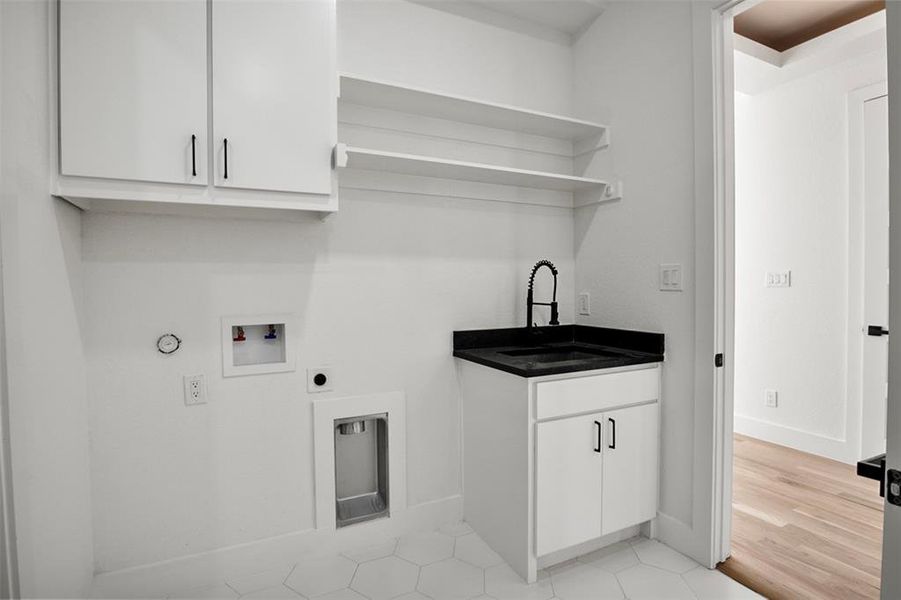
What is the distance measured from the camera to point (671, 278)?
82.7 inches

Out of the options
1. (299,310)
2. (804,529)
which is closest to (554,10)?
(299,310)

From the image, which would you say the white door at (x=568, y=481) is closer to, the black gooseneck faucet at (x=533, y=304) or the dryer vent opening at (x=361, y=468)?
the black gooseneck faucet at (x=533, y=304)

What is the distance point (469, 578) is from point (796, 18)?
3.39 metres

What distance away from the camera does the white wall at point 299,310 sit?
69.4 inches

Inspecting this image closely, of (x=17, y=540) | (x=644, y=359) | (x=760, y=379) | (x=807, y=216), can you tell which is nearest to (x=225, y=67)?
(x=17, y=540)

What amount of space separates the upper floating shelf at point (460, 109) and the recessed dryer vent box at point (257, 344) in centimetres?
99

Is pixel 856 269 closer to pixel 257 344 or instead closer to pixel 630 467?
pixel 630 467

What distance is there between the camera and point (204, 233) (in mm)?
1865

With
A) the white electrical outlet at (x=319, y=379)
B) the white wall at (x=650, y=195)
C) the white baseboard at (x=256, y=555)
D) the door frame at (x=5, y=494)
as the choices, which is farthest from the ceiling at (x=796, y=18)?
the door frame at (x=5, y=494)

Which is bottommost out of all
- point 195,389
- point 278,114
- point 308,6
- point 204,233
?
point 195,389

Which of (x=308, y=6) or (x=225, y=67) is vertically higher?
(x=308, y=6)

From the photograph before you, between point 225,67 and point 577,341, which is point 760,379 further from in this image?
point 225,67

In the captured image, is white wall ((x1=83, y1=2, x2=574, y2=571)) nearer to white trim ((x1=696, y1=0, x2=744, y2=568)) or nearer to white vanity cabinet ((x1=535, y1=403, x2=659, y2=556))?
white vanity cabinet ((x1=535, y1=403, x2=659, y2=556))

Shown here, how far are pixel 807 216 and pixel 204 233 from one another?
3.54 meters
